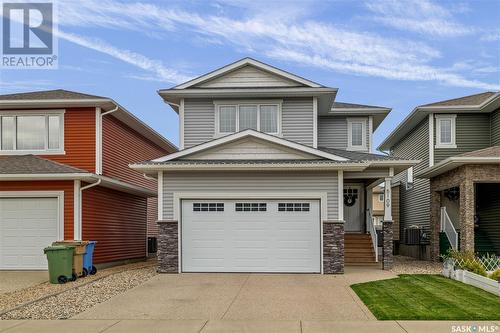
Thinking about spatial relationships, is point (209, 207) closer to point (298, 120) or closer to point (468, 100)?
point (298, 120)

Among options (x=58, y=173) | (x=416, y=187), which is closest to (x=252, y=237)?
(x=58, y=173)

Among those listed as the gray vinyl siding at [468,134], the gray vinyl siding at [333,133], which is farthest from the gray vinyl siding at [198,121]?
the gray vinyl siding at [468,134]

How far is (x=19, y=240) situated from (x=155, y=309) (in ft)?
29.1

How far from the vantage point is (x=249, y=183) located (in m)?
16.2

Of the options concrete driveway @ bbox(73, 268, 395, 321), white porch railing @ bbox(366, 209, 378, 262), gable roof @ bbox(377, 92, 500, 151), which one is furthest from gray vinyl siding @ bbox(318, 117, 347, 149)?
concrete driveway @ bbox(73, 268, 395, 321)

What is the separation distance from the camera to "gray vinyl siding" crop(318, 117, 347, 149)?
22.4 meters

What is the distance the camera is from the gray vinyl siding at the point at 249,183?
16.0 m

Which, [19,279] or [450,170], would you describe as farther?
[450,170]

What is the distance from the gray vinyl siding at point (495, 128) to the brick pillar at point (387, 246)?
7.20m

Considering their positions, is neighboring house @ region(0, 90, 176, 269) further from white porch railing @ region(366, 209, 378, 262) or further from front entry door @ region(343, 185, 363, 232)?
white porch railing @ region(366, 209, 378, 262)

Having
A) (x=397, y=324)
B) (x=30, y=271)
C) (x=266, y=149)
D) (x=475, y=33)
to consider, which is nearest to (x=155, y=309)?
(x=397, y=324)

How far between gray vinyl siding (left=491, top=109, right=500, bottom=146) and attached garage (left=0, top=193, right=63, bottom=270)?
54.2 feet

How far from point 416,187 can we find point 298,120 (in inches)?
351

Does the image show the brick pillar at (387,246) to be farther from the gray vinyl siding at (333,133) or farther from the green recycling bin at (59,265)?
the green recycling bin at (59,265)
